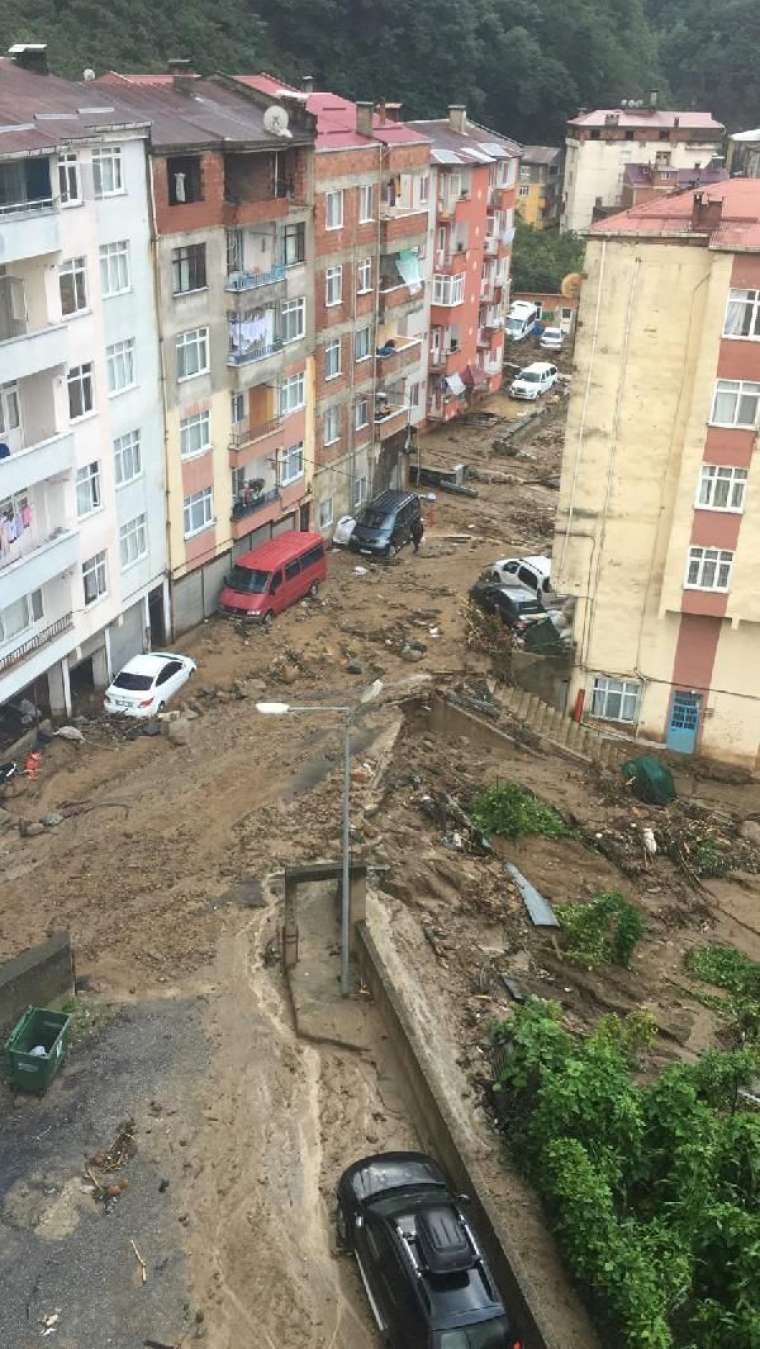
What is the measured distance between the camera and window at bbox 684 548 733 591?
30.5 metres

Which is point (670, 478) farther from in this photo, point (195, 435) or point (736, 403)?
point (195, 435)

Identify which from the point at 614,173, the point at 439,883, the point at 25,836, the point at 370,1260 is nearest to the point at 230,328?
the point at 25,836

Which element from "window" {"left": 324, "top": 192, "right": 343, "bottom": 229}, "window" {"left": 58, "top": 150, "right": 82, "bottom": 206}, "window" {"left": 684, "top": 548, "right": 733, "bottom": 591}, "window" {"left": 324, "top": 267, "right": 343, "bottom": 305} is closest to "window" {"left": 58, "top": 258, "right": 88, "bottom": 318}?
"window" {"left": 58, "top": 150, "right": 82, "bottom": 206}

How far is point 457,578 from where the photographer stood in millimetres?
43156

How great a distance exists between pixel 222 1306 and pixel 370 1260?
207cm

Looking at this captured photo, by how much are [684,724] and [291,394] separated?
1824 centimetres

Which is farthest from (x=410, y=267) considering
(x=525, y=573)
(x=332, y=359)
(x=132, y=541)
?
(x=132, y=541)

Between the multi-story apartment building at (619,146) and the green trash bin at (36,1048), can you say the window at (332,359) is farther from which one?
the multi-story apartment building at (619,146)

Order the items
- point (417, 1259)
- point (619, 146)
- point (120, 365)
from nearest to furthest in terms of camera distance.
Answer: point (417, 1259) → point (120, 365) → point (619, 146)

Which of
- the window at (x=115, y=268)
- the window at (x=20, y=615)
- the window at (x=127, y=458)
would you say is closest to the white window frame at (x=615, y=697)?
the window at (x=127, y=458)

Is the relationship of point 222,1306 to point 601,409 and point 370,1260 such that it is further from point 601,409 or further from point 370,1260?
point 601,409

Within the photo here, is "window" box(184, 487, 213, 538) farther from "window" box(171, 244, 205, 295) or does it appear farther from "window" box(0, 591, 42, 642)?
"window" box(0, 591, 42, 642)

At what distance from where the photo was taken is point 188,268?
33.8 metres

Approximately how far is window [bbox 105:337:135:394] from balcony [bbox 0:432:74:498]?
9.33ft
